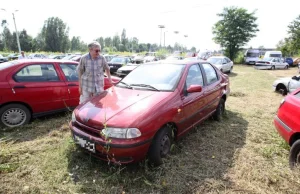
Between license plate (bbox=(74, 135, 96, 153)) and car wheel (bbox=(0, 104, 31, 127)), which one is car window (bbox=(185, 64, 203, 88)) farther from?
car wheel (bbox=(0, 104, 31, 127))

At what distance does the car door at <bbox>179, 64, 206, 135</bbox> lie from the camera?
325 centimetres

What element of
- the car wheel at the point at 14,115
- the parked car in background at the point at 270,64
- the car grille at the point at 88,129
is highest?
the car grille at the point at 88,129

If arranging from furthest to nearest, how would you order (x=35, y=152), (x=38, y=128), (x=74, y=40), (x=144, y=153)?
(x=74, y=40), (x=38, y=128), (x=35, y=152), (x=144, y=153)

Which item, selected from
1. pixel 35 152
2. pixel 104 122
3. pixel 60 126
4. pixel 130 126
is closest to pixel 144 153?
pixel 130 126

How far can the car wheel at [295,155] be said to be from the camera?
8.96ft

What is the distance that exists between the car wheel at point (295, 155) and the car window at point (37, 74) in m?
4.68

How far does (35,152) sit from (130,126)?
1959mm

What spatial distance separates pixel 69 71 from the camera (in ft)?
16.0

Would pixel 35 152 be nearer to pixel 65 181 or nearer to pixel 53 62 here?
pixel 65 181

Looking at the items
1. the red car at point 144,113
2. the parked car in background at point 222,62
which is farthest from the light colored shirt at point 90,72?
the parked car in background at point 222,62

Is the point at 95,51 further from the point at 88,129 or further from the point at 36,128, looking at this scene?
the point at 36,128

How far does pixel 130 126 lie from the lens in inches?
95.7

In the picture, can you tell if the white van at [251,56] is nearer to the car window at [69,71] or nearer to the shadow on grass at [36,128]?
the car window at [69,71]

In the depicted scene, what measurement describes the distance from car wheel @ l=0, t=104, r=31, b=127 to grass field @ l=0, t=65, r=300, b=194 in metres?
0.18
